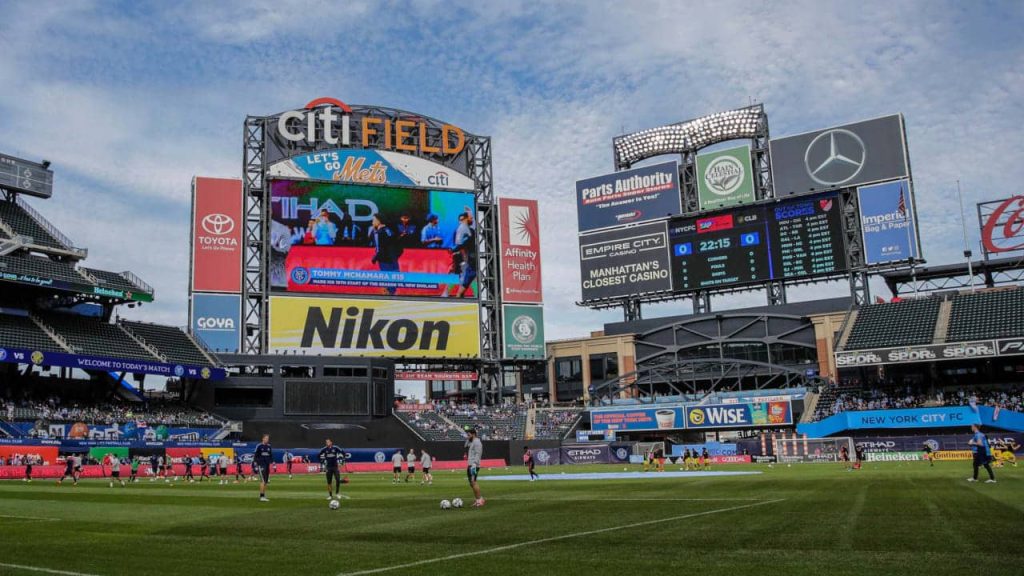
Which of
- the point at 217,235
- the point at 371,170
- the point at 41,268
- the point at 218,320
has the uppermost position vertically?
the point at 371,170

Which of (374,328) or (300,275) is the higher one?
(300,275)

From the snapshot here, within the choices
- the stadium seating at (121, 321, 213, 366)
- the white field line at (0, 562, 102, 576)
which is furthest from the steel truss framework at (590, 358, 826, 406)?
the white field line at (0, 562, 102, 576)

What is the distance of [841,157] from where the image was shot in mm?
72500

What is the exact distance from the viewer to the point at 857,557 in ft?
32.2

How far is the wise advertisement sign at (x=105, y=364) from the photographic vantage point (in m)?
54.6

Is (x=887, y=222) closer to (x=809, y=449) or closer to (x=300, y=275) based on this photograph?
(x=809, y=449)

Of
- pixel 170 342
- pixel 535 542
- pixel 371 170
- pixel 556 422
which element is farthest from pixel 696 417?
pixel 535 542

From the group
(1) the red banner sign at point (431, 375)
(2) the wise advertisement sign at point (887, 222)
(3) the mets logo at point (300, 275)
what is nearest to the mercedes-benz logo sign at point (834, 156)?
(2) the wise advertisement sign at point (887, 222)

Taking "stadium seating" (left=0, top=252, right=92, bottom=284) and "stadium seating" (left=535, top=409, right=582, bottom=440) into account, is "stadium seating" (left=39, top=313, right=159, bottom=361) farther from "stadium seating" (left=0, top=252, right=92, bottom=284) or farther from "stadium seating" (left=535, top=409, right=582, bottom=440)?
"stadium seating" (left=535, top=409, right=582, bottom=440)

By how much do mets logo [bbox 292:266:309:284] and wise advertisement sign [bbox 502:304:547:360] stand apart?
728 inches

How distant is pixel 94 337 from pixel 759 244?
177 feet

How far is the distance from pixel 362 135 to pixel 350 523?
67.9 meters

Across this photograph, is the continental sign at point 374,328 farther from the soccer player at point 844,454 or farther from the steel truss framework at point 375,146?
the soccer player at point 844,454

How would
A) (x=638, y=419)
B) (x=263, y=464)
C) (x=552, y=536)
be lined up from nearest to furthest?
(x=552, y=536) < (x=263, y=464) < (x=638, y=419)
